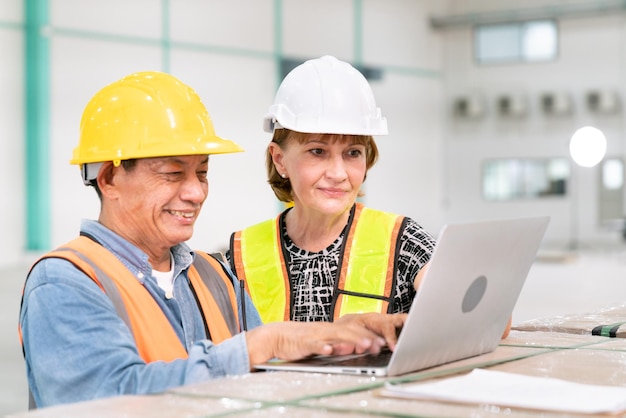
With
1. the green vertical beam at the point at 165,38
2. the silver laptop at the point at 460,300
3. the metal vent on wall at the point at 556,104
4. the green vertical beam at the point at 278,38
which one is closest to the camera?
the silver laptop at the point at 460,300

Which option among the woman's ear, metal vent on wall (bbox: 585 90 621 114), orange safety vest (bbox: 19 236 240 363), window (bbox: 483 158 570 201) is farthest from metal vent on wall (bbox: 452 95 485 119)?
orange safety vest (bbox: 19 236 240 363)

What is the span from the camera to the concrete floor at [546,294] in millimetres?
8062

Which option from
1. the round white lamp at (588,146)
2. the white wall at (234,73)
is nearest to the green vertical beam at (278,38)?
the white wall at (234,73)

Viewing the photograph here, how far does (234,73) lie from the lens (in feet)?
66.8

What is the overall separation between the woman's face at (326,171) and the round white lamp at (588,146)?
445 inches

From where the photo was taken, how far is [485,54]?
26.1m

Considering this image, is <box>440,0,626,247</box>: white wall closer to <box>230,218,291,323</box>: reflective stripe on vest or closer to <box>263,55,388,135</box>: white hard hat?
<box>263,55,388,135</box>: white hard hat

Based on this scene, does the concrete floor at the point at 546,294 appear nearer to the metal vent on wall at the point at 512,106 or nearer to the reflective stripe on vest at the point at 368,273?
the reflective stripe on vest at the point at 368,273

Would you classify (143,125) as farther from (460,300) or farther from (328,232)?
(328,232)

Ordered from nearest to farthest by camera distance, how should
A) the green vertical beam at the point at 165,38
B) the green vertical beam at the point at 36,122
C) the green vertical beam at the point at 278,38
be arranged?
the green vertical beam at the point at 36,122, the green vertical beam at the point at 165,38, the green vertical beam at the point at 278,38

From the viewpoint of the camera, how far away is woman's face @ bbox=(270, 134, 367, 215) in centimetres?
361

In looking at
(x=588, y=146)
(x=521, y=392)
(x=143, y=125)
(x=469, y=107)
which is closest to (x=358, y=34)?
(x=469, y=107)

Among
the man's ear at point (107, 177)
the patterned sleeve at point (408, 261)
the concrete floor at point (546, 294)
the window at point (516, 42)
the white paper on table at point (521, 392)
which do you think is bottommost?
the concrete floor at point (546, 294)

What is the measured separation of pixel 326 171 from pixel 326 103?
326 mm
